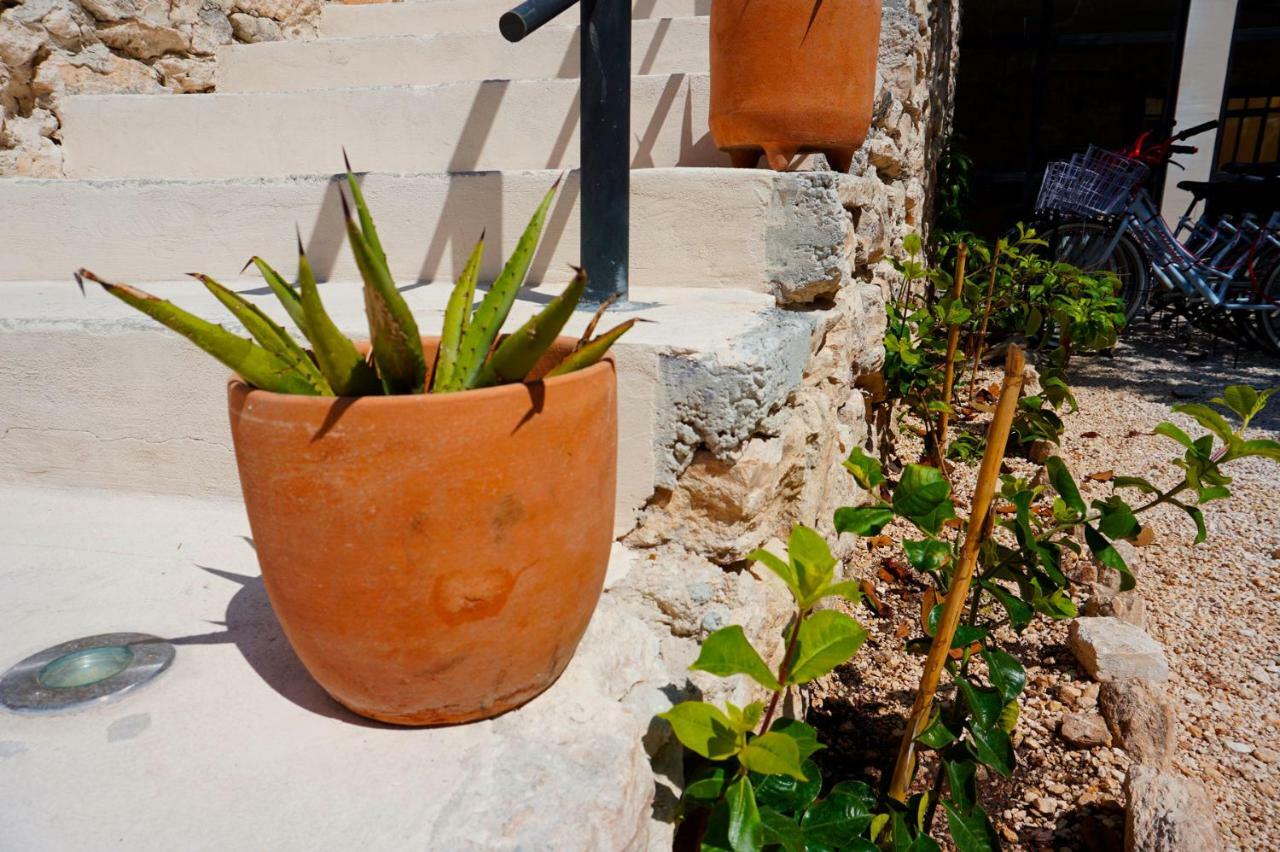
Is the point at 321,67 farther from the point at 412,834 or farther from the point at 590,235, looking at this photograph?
the point at 412,834

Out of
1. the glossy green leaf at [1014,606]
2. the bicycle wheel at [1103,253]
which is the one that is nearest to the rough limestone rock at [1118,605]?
the glossy green leaf at [1014,606]

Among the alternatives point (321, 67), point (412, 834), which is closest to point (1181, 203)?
point (321, 67)

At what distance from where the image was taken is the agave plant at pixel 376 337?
782 millimetres

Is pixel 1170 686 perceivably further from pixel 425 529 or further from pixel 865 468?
pixel 425 529

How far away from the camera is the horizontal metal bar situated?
4.49 feet

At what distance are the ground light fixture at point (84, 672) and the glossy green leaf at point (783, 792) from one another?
849mm

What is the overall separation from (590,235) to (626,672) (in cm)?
97

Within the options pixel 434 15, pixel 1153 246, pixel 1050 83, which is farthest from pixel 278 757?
pixel 1050 83

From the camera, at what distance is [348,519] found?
2.75 ft

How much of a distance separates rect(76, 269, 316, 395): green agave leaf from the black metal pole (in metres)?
0.88

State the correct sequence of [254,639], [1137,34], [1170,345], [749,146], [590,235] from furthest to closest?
1. [1137,34]
2. [1170,345]
3. [749,146]
4. [590,235]
5. [254,639]

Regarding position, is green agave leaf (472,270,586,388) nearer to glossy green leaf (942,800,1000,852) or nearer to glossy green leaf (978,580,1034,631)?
glossy green leaf (978,580,1034,631)

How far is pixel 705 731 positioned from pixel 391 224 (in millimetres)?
1619

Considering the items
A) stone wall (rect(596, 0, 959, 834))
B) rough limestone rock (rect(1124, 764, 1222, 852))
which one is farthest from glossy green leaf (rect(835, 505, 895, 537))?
rough limestone rock (rect(1124, 764, 1222, 852))
